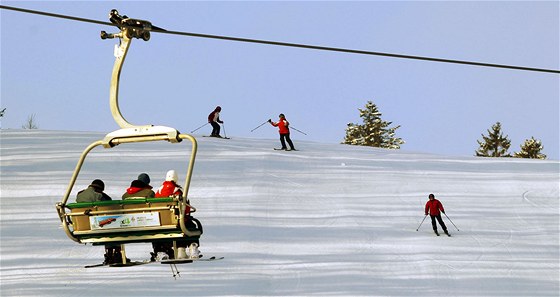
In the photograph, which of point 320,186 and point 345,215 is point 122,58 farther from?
point 320,186

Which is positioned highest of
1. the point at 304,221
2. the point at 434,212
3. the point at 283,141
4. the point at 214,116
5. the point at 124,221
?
the point at 214,116

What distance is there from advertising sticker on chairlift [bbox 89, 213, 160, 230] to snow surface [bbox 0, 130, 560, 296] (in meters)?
10.1

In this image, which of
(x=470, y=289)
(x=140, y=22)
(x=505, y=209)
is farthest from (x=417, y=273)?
(x=140, y=22)

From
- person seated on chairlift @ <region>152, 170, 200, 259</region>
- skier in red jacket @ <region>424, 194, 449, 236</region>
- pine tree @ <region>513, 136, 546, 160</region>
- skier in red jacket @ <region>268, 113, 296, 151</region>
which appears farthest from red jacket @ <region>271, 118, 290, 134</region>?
pine tree @ <region>513, 136, 546, 160</region>

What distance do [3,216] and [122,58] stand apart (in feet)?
57.1

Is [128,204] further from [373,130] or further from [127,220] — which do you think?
[373,130]

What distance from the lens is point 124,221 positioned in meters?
11.0

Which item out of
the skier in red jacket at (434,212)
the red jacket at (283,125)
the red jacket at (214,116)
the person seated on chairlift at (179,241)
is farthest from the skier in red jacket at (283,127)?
the person seated on chairlift at (179,241)

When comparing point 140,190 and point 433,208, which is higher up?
point 140,190

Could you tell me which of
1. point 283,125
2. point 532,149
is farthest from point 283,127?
point 532,149

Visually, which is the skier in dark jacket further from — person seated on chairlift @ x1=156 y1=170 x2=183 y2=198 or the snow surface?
person seated on chairlift @ x1=156 y1=170 x2=183 y2=198

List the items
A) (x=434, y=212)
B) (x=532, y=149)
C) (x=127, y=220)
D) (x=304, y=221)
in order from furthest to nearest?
(x=532, y=149) < (x=304, y=221) < (x=434, y=212) < (x=127, y=220)

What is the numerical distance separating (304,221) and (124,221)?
1447 cm

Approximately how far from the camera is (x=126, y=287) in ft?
70.7
